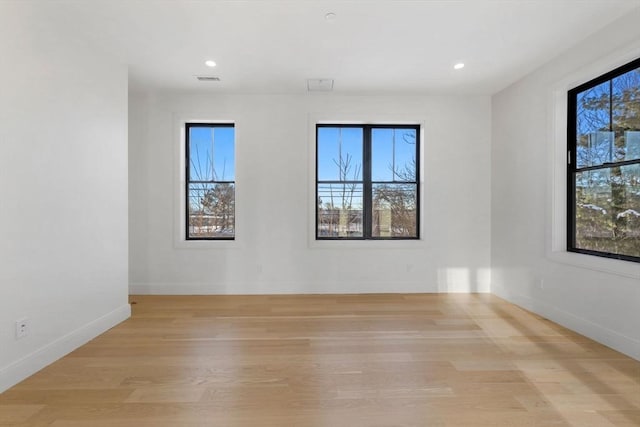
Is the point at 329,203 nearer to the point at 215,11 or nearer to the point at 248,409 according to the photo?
the point at 215,11

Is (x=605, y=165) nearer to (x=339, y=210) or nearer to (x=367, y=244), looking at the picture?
(x=367, y=244)

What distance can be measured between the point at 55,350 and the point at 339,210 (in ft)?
10.7

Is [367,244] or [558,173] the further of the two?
[367,244]

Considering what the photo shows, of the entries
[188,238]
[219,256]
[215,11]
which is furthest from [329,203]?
[215,11]

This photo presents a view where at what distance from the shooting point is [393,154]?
453 cm

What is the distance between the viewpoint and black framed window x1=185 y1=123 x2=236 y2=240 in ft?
14.5

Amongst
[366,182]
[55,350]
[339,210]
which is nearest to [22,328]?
[55,350]

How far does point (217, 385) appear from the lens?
2.06 metres

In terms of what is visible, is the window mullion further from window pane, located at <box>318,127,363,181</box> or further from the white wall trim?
the white wall trim

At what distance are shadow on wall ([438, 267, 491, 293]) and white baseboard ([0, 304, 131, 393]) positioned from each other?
12.6ft

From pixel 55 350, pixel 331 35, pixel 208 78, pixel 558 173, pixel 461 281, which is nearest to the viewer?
pixel 55 350

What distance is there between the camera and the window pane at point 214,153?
4.43 m

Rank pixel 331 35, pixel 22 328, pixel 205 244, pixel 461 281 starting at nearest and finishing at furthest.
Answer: pixel 22 328
pixel 331 35
pixel 205 244
pixel 461 281

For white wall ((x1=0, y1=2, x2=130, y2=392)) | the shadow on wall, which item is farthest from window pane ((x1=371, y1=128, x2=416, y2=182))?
white wall ((x1=0, y1=2, x2=130, y2=392))
